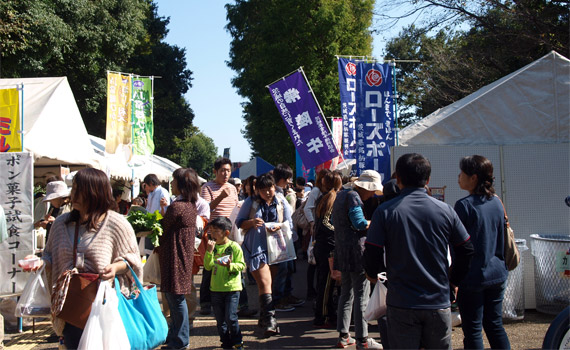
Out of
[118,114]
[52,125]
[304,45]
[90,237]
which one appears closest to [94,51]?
[118,114]

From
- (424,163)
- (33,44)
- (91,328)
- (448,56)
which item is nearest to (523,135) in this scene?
(424,163)

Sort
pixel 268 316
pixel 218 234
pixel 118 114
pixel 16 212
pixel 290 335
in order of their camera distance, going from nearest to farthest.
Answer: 1. pixel 218 234
2. pixel 268 316
3. pixel 290 335
4. pixel 16 212
5. pixel 118 114

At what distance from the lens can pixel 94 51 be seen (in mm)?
20891

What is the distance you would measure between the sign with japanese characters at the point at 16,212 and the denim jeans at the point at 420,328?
17.0 ft

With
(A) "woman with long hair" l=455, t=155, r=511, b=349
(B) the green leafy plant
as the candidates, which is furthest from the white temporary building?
(B) the green leafy plant

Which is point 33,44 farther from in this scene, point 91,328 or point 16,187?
point 91,328

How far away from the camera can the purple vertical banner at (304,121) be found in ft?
31.4

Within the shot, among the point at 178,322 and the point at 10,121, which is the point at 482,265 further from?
the point at 10,121

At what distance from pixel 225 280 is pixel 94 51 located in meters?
18.1

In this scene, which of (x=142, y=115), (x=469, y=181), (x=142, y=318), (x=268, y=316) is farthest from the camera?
(x=142, y=115)

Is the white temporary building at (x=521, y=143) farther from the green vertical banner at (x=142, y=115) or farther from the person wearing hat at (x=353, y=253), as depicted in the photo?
the green vertical banner at (x=142, y=115)

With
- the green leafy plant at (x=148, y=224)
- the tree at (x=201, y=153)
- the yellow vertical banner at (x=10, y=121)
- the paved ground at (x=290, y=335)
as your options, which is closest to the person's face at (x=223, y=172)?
the green leafy plant at (x=148, y=224)

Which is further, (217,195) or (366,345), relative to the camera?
(217,195)

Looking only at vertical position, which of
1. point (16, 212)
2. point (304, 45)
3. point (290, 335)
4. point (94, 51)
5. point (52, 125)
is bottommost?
point (290, 335)
